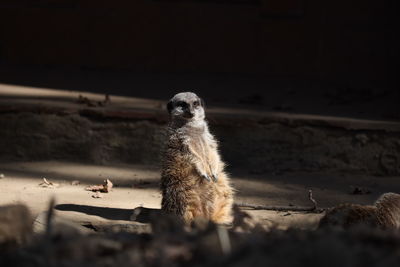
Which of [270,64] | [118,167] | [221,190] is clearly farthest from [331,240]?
[270,64]

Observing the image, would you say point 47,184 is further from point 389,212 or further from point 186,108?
point 389,212

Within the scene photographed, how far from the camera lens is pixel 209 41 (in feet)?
25.6

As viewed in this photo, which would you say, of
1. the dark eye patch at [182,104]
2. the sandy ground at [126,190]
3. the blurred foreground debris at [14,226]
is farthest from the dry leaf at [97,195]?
the blurred foreground debris at [14,226]

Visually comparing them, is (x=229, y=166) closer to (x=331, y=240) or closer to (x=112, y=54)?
(x=112, y=54)

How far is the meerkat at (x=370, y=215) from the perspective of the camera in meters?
3.35

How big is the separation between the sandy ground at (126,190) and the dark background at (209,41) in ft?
6.76

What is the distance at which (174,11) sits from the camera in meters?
7.75

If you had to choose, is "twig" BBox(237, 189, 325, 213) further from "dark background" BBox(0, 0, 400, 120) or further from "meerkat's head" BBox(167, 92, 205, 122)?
"dark background" BBox(0, 0, 400, 120)

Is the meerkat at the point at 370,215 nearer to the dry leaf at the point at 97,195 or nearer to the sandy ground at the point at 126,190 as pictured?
the sandy ground at the point at 126,190

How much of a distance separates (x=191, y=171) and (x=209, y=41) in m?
3.85

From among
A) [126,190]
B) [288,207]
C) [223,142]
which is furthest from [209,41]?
[288,207]

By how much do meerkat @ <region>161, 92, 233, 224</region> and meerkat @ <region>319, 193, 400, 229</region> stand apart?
75 centimetres

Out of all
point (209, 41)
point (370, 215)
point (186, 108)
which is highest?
point (209, 41)

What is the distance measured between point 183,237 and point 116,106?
4.04m
